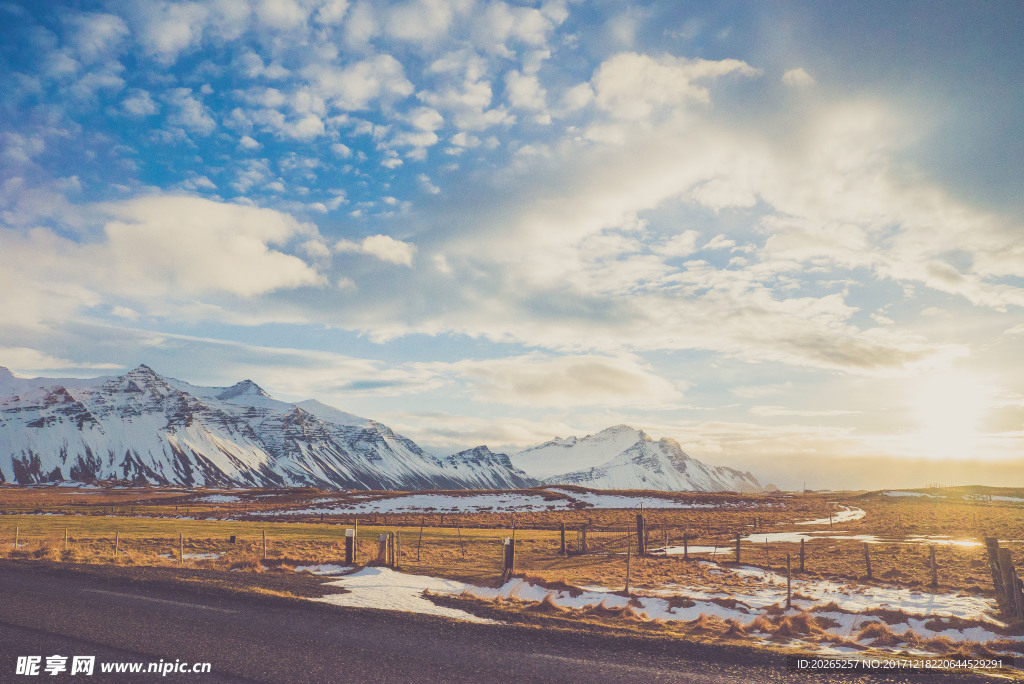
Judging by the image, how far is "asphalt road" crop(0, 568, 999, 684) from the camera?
28.0 feet

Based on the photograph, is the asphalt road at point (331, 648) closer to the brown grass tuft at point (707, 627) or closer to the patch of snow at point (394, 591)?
the patch of snow at point (394, 591)

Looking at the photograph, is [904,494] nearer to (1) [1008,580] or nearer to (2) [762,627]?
(1) [1008,580]

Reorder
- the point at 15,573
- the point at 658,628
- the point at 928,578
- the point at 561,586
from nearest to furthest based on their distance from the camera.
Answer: the point at 658,628
the point at 15,573
the point at 561,586
the point at 928,578

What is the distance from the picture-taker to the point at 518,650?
10.0 m

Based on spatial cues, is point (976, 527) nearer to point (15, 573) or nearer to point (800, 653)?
point (800, 653)

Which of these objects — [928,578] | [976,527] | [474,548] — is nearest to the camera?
[928,578]

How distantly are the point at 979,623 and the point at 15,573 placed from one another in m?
31.5

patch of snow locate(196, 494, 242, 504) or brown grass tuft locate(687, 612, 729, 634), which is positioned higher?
brown grass tuft locate(687, 612, 729, 634)

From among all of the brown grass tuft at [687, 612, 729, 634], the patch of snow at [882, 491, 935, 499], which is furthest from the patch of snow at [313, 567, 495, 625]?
the patch of snow at [882, 491, 935, 499]

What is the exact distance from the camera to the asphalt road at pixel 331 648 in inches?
336

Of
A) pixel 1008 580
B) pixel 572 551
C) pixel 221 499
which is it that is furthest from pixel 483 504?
pixel 1008 580

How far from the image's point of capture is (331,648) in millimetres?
9875

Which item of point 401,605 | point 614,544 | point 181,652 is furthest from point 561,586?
point 614,544

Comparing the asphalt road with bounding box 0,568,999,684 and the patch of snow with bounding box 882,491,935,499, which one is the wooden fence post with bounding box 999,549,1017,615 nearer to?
the asphalt road with bounding box 0,568,999,684
